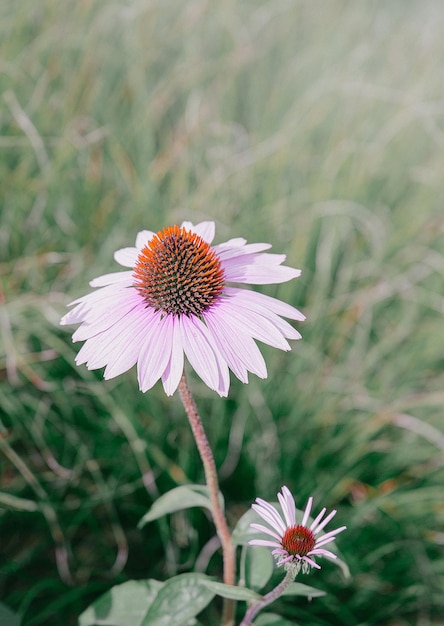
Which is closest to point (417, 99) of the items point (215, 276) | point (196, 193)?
point (196, 193)

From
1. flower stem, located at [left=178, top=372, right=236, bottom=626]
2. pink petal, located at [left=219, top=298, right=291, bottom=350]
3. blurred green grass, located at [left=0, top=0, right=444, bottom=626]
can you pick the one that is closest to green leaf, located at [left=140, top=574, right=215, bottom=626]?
flower stem, located at [left=178, top=372, right=236, bottom=626]

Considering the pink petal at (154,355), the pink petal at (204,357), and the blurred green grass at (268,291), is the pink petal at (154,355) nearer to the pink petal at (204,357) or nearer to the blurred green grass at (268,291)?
the pink petal at (204,357)

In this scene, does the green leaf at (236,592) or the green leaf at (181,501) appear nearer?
the green leaf at (236,592)

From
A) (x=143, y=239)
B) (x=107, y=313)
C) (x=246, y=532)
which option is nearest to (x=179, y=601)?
(x=246, y=532)

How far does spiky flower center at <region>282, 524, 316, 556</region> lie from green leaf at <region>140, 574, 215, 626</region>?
0.14m

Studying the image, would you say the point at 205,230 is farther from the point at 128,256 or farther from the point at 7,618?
the point at 7,618

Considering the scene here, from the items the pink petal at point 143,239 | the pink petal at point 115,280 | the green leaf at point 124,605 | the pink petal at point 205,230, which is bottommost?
the green leaf at point 124,605

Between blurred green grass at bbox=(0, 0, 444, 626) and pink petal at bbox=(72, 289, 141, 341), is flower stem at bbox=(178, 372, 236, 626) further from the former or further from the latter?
blurred green grass at bbox=(0, 0, 444, 626)

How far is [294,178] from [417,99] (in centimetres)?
37

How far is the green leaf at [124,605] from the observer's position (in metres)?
0.72

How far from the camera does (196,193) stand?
1399mm

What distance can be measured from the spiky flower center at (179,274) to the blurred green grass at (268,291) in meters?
0.41

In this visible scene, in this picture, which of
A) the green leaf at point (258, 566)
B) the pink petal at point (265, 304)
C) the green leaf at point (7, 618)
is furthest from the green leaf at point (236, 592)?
the green leaf at point (7, 618)

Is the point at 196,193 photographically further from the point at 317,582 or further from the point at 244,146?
the point at 317,582
